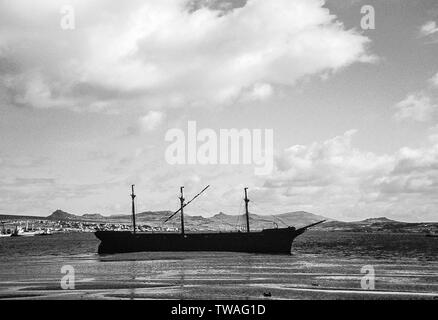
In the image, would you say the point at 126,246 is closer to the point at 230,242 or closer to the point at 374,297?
the point at 230,242

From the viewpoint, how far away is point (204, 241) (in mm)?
87062

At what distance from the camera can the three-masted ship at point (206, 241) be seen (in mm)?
84625

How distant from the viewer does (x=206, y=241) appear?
87.0m

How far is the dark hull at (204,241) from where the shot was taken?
278 ft

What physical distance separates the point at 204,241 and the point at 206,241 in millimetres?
402

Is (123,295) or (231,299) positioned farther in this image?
(123,295)

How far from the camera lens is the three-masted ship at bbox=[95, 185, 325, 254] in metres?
84.6

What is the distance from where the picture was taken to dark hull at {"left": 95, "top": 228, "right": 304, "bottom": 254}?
84.6 metres

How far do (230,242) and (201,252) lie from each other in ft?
20.2

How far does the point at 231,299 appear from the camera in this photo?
28.4m
